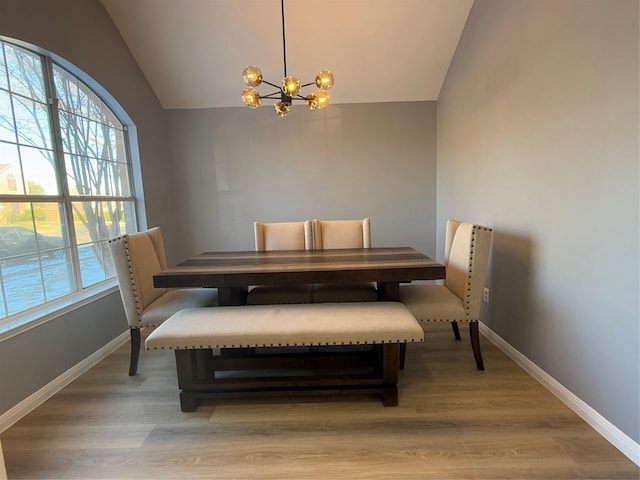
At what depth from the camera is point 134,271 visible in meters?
2.12

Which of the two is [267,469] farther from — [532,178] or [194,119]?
[194,119]

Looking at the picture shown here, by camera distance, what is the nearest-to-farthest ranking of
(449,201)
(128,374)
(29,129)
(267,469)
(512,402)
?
1. (267,469)
2. (512,402)
3. (29,129)
4. (128,374)
5. (449,201)

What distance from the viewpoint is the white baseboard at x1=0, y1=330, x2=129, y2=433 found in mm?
1724

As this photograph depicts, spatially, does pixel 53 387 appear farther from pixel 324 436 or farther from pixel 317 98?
pixel 317 98

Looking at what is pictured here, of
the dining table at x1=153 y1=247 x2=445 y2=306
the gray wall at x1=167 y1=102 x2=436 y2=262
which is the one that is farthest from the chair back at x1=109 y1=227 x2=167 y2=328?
the gray wall at x1=167 y1=102 x2=436 y2=262

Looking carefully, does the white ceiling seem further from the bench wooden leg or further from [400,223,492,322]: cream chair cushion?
the bench wooden leg

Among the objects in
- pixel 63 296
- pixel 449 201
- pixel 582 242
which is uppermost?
pixel 449 201

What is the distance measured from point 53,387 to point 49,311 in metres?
0.47

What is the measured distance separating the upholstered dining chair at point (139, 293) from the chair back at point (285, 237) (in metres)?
0.71

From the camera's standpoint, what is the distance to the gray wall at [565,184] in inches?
54.6

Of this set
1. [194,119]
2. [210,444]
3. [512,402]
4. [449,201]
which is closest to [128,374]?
[210,444]

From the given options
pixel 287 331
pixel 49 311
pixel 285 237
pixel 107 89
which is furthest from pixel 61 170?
pixel 287 331

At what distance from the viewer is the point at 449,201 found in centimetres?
336

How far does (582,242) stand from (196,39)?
3314 millimetres
